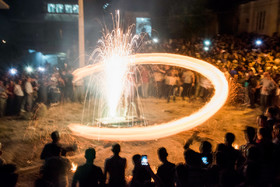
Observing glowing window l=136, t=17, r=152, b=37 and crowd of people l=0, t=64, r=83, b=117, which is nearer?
crowd of people l=0, t=64, r=83, b=117

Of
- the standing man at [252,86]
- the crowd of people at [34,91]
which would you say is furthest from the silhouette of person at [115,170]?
the standing man at [252,86]

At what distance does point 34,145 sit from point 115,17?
1267 inches

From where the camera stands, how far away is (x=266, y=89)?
12.7m

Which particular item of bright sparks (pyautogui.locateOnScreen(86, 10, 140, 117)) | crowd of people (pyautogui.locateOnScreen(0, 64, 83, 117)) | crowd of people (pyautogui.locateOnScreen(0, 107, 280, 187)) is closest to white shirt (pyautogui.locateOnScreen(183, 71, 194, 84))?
bright sparks (pyautogui.locateOnScreen(86, 10, 140, 117))

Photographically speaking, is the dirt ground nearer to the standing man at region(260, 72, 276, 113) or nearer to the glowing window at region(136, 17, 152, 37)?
the standing man at region(260, 72, 276, 113)

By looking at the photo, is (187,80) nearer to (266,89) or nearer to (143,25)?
(266,89)

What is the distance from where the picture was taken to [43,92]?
551 inches

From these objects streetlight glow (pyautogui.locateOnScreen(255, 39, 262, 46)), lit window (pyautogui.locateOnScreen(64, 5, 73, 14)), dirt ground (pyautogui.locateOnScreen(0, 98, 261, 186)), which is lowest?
dirt ground (pyautogui.locateOnScreen(0, 98, 261, 186))

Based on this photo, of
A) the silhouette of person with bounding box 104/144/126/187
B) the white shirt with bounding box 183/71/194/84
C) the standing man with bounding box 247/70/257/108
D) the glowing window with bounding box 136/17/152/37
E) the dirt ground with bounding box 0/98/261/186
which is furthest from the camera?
the glowing window with bounding box 136/17/152/37

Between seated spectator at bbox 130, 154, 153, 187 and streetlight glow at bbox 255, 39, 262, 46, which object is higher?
streetlight glow at bbox 255, 39, 262, 46

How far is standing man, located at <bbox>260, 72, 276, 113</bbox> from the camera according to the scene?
12.6 metres

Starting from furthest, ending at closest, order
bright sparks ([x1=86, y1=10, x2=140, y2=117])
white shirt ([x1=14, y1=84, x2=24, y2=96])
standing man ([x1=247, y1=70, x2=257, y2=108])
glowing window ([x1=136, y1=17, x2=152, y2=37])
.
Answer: glowing window ([x1=136, y1=17, x2=152, y2=37]) → standing man ([x1=247, y1=70, x2=257, y2=108]) → bright sparks ([x1=86, y1=10, x2=140, y2=117]) → white shirt ([x1=14, y1=84, x2=24, y2=96])

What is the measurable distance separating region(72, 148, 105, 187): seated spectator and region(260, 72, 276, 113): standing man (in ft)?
35.2

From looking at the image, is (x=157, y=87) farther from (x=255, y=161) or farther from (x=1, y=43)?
(x=1, y=43)
